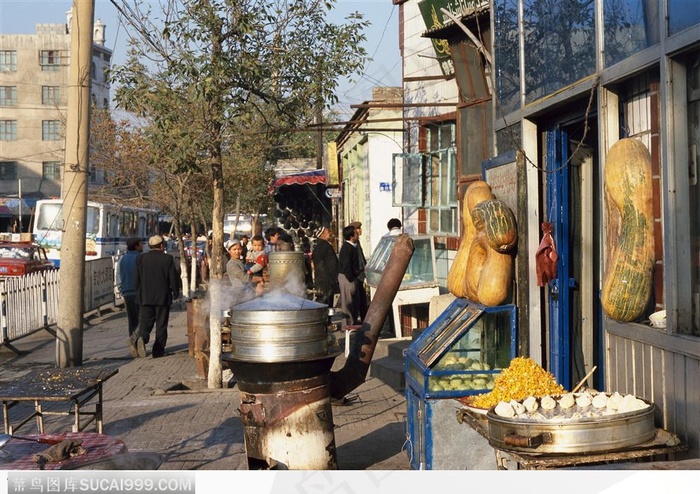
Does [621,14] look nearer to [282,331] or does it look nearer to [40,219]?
[282,331]

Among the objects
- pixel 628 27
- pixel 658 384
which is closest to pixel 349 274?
pixel 628 27

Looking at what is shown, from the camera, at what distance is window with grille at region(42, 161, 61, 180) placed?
5603cm

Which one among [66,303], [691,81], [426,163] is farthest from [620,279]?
[426,163]

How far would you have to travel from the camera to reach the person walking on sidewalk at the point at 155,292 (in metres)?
14.3

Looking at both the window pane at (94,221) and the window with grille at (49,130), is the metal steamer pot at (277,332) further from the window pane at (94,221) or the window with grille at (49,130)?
the window with grille at (49,130)

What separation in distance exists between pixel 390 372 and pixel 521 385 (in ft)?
18.5

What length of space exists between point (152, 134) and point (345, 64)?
2.61 m

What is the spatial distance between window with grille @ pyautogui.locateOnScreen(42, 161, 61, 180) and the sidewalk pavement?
143ft

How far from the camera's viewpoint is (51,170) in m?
57.9

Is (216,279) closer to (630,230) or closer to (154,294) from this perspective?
(154,294)

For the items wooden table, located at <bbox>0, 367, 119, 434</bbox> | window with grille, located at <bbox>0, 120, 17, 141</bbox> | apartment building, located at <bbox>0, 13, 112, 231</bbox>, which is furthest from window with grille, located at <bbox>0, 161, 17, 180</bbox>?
wooden table, located at <bbox>0, 367, 119, 434</bbox>

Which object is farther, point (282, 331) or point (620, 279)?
point (282, 331)

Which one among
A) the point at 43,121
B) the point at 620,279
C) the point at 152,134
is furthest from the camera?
the point at 43,121

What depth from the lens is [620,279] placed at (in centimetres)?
541
